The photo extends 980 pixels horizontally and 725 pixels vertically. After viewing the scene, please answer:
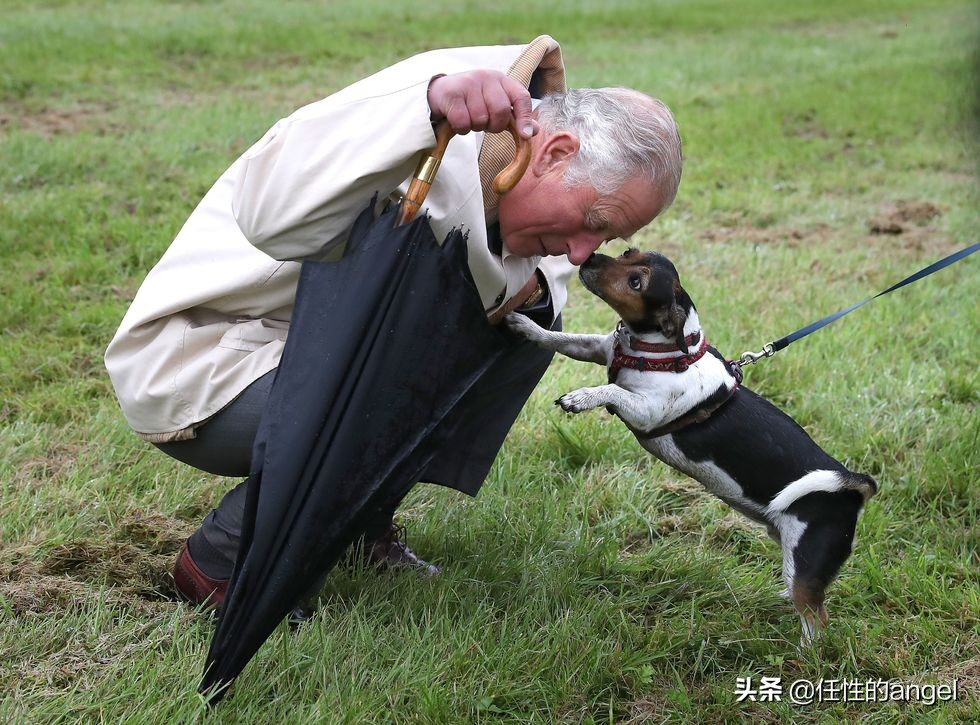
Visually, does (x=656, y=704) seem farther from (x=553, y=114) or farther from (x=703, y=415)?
(x=553, y=114)

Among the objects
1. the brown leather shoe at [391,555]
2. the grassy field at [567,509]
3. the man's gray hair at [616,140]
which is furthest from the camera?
the brown leather shoe at [391,555]

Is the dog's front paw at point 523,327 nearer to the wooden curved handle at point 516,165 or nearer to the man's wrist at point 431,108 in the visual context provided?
the wooden curved handle at point 516,165

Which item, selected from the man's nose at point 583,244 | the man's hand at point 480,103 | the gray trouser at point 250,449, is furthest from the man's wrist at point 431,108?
the gray trouser at point 250,449

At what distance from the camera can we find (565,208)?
2266 mm

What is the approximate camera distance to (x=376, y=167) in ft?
6.47

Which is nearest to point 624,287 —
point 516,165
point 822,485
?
point 516,165

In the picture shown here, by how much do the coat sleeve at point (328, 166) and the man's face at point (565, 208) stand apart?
327 millimetres

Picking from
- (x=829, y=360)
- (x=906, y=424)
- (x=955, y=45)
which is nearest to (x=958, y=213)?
(x=829, y=360)

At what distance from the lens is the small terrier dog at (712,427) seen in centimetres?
256

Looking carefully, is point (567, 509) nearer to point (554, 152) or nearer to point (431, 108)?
point (554, 152)

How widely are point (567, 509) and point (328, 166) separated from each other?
59.9 inches

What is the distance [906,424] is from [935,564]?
813 mm

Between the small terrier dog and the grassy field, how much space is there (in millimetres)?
243

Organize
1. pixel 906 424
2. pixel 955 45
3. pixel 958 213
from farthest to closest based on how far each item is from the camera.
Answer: pixel 958 213 → pixel 906 424 → pixel 955 45
